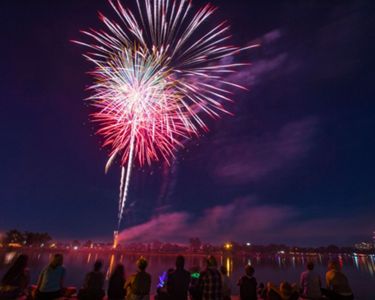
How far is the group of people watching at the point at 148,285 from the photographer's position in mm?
6515

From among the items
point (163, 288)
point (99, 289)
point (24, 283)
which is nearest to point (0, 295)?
point (24, 283)

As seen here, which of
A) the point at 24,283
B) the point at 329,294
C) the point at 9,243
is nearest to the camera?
the point at 24,283

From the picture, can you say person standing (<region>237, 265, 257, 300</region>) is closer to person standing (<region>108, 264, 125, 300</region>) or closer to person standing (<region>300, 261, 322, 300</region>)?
person standing (<region>300, 261, 322, 300</region>)

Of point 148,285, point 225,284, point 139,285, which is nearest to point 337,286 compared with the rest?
point 225,284

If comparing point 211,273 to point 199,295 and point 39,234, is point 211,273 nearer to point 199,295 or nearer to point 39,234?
point 199,295

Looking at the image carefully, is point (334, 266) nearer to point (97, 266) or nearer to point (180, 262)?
point (180, 262)

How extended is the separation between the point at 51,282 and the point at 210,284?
14.5ft

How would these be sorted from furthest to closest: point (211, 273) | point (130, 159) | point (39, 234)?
point (39, 234) < point (130, 159) < point (211, 273)

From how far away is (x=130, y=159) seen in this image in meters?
22.0

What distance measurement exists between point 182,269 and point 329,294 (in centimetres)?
504

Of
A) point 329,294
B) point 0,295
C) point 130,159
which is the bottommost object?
point 0,295

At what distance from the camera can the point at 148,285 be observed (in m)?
7.29

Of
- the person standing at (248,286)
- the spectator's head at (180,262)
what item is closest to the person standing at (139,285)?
the spectator's head at (180,262)

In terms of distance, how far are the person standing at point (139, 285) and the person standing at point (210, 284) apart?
1.66 m
